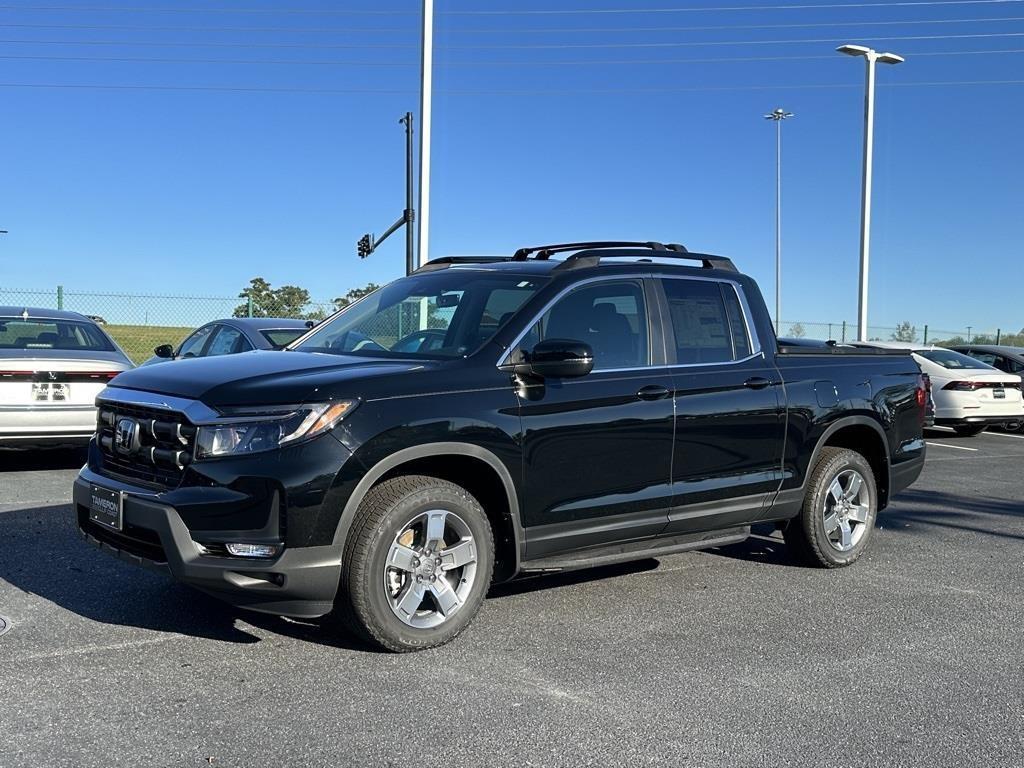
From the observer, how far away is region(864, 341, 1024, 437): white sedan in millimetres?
15891

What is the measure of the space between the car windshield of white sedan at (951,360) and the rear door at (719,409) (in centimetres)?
1126

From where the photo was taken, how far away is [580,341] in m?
5.38

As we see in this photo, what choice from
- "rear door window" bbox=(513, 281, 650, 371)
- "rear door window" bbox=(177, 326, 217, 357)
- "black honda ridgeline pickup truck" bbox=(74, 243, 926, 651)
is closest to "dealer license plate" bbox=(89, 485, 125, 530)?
"black honda ridgeline pickup truck" bbox=(74, 243, 926, 651)

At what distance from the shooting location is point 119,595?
554 centimetres

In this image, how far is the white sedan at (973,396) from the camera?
626 inches

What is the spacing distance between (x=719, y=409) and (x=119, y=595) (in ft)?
11.2

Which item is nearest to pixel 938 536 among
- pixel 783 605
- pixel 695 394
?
pixel 783 605

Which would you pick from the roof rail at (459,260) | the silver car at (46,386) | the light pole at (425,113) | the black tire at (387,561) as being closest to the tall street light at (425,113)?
the light pole at (425,113)

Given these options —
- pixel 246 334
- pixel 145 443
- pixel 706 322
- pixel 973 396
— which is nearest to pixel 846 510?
pixel 706 322

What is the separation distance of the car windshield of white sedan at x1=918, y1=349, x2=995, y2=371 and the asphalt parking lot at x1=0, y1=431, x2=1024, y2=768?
10431 millimetres

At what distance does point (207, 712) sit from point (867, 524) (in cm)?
466

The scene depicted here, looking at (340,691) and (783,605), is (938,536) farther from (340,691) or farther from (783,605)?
(340,691)

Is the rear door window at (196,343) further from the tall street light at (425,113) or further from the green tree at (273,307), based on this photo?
the green tree at (273,307)

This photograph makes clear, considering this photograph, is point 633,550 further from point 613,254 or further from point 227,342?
point 227,342
